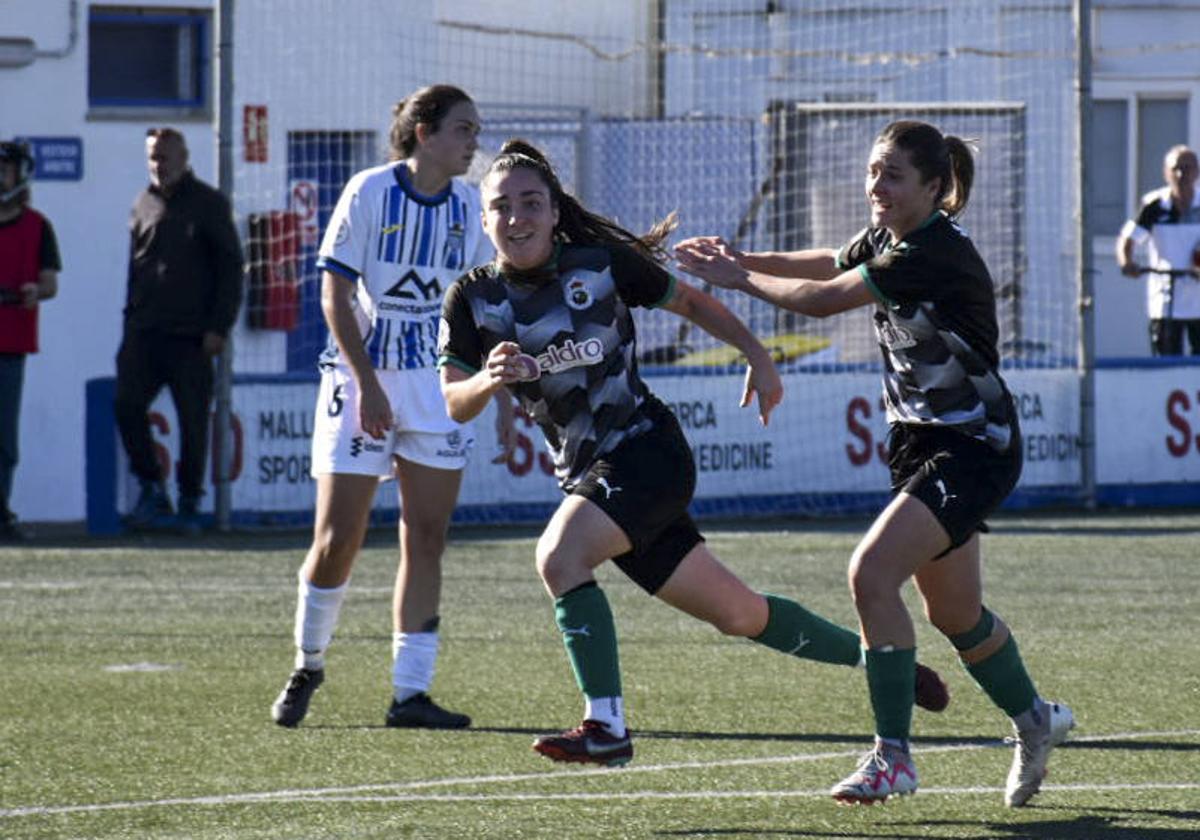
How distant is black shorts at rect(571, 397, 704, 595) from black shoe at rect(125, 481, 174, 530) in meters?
8.66

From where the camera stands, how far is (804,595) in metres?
12.1

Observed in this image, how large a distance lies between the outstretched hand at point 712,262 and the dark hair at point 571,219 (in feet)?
0.53

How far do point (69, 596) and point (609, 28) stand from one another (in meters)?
10.8

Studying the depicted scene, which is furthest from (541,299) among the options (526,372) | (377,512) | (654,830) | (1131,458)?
(1131,458)

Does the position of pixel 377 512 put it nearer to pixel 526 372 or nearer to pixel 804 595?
pixel 804 595

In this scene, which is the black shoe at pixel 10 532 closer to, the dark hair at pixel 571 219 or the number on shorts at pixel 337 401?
the number on shorts at pixel 337 401

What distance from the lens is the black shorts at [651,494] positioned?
21.5ft

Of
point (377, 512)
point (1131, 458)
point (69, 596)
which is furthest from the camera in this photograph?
point (1131, 458)

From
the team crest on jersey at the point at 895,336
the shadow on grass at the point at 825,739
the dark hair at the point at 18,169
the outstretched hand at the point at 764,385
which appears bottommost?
the shadow on grass at the point at 825,739

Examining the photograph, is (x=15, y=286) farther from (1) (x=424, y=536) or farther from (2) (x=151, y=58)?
(1) (x=424, y=536)

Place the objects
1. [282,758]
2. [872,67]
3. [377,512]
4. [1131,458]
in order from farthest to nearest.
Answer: [872,67] < [1131,458] < [377,512] < [282,758]

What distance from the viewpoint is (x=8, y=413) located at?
15141mm

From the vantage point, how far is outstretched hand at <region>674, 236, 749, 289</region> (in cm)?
650

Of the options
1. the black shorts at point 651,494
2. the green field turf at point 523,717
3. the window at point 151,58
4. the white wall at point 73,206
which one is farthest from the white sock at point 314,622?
the window at point 151,58
